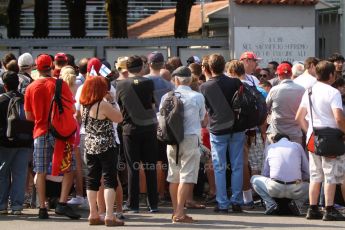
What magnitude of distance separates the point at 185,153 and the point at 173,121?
1.43ft

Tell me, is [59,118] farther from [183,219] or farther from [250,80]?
[250,80]

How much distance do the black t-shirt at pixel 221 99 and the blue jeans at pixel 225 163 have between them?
147 mm

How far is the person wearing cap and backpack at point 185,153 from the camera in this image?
Answer: 11172 millimetres

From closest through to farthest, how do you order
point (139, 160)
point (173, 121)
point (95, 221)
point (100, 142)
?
point (100, 142) → point (95, 221) → point (173, 121) → point (139, 160)

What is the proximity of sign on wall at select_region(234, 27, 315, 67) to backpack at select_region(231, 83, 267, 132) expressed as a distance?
742 centimetres

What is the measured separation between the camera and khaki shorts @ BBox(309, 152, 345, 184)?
11289mm

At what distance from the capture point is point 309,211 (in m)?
11.5

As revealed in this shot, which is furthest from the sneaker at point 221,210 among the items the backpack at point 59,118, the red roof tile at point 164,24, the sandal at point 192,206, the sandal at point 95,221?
the red roof tile at point 164,24

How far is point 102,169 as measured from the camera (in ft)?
35.5

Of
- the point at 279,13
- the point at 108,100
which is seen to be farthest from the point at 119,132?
the point at 279,13

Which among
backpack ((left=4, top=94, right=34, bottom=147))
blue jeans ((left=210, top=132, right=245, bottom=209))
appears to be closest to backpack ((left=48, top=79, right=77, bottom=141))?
backpack ((left=4, top=94, right=34, bottom=147))

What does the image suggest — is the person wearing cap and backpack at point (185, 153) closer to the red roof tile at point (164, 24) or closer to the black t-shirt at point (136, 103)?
the black t-shirt at point (136, 103)

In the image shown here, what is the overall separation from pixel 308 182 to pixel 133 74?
2.76m

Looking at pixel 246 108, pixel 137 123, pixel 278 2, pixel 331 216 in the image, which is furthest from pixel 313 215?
pixel 278 2
